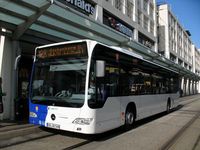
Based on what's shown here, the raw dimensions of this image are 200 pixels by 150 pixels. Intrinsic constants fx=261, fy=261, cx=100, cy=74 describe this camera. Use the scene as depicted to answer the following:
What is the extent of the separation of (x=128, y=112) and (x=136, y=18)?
22.6 m

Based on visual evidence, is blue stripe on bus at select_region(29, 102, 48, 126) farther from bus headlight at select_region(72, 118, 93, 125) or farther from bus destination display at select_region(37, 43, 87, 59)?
bus destination display at select_region(37, 43, 87, 59)

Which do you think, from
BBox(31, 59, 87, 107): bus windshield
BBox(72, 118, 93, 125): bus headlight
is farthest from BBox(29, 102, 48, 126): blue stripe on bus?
BBox(72, 118, 93, 125): bus headlight

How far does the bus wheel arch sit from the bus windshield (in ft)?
9.07

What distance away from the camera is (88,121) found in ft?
22.4

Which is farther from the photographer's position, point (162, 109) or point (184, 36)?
point (184, 36)

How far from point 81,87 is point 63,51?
53.1 inches

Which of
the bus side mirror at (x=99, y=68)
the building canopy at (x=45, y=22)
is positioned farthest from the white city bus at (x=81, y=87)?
the building canopy at (x=45, y=22)

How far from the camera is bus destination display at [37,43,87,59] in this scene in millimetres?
7340

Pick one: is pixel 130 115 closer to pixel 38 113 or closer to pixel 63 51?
pixel 38 113

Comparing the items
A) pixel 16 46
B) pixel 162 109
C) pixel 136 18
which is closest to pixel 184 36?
pixel 136 18

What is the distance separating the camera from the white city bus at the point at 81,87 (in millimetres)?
6938

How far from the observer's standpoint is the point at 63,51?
7.66 m

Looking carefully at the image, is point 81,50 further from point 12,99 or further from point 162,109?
point 162,109

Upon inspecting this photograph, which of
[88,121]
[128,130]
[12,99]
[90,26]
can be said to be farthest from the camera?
[90,26]
